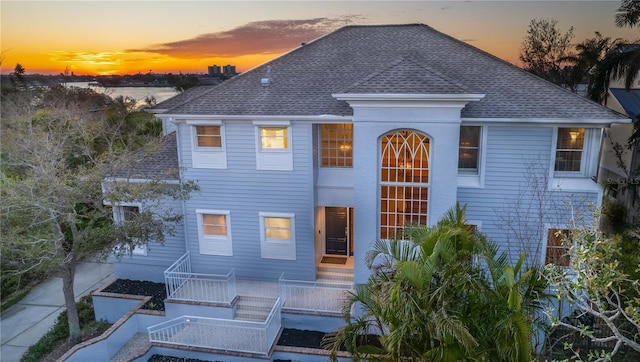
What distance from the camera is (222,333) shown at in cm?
1184

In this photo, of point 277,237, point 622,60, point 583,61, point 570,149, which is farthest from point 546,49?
point 277,237

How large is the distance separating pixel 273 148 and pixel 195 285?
558cm

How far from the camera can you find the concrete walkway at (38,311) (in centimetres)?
1268

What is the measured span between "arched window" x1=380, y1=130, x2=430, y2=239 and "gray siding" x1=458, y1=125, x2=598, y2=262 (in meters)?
1.52

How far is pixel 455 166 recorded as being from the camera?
11297 mm

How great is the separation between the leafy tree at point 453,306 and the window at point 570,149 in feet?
22.3

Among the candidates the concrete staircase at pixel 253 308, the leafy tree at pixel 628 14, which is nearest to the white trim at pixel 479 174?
the concrete staircase at pixel 253 308

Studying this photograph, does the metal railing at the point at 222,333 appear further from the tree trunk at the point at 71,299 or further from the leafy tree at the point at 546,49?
the leafy tree at the point at 546,49

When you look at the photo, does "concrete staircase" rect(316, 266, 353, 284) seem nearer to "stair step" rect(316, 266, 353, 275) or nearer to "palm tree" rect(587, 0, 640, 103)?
"stair step" rect(316, 266, 353, 275)

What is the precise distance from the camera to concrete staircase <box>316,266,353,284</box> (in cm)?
1425

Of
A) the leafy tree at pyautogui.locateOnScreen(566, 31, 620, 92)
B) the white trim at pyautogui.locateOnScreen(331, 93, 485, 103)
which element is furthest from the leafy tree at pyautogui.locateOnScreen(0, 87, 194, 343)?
the leafy tree at pyautogui.locateOnScreen(566, 31, 620, 92)

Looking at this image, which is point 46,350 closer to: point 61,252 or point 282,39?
point 61,252

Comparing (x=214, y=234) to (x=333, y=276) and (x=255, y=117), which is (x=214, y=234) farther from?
(x=255, y=117)

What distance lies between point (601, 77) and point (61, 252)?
20.1 metres
